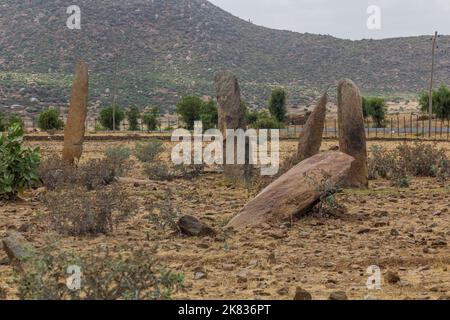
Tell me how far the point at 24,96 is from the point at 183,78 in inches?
533

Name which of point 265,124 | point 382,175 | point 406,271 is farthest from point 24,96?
point 406,271

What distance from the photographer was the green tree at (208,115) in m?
39.6

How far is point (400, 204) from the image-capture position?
11688mm

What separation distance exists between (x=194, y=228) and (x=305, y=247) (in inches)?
55.0

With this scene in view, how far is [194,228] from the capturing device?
926cm

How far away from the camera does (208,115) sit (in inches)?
1571

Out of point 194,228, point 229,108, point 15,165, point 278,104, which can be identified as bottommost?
point 194,228

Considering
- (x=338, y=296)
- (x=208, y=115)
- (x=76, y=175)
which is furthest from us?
(x=208, y=115)

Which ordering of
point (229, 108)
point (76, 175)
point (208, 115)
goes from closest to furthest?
point (76, 175), point (229, 108), point (208, 115)

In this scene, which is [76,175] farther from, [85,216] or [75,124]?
[85,216]

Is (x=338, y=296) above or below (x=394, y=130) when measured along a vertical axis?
below

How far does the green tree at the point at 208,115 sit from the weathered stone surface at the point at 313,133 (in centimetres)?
2449

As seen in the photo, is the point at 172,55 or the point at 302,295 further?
the point at 172,55

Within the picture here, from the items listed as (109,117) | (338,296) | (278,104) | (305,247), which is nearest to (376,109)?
(278,104)
